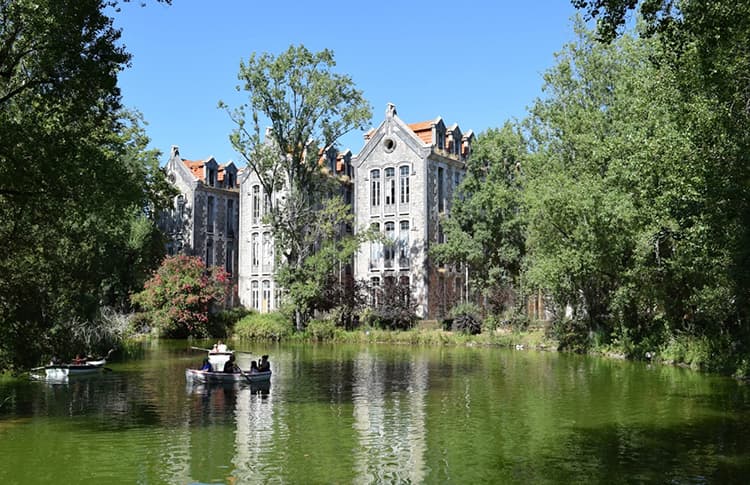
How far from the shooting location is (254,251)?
61.5 meters

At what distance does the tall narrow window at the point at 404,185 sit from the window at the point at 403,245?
1648mm

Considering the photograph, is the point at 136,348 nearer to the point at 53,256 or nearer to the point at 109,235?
the point at 109,235

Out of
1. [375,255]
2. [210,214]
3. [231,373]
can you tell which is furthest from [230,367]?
[210,214]

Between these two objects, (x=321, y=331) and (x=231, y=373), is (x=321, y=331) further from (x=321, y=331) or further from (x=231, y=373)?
(x=231, y=373)

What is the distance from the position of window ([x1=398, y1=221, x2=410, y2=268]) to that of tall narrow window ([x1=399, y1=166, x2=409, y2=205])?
5.41ft

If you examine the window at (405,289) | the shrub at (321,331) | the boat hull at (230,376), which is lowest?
the boat hull at (230,376)

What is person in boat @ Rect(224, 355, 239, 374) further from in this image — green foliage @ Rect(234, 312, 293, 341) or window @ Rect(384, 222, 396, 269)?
window @ Rect(384, 222, 396, 269)

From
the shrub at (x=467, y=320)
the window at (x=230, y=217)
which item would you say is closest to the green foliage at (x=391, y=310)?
the shrub at (x=467, y=320)

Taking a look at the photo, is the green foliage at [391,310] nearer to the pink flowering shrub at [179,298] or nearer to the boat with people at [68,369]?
the pink flowering shrub at [179,298]

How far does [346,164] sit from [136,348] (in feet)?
93.8

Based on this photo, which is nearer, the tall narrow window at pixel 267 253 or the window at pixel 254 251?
the tall narrow window at pixel 267 253

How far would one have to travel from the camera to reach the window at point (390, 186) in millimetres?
55084

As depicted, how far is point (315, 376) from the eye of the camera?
88.3 ft

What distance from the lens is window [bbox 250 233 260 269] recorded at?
61219 mm
